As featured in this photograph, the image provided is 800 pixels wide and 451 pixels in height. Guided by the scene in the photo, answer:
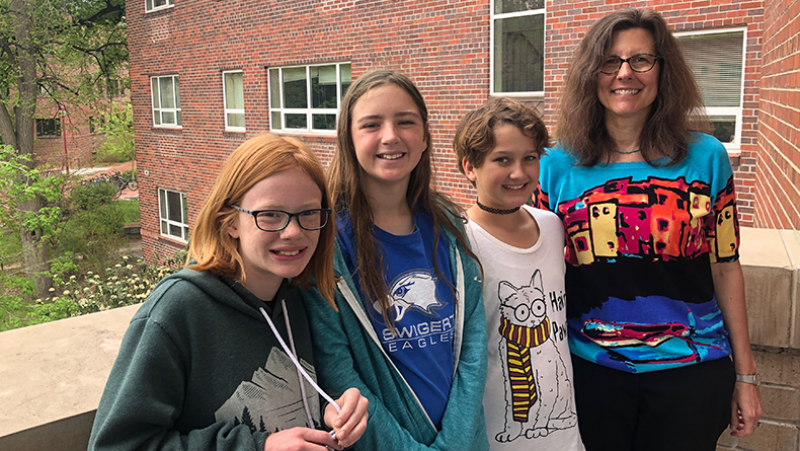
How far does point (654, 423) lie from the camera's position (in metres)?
1.91

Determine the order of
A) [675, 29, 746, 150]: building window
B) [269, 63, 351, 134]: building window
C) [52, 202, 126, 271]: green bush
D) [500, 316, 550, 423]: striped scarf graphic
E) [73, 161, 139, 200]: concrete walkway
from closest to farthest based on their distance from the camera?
[500, 316, 550, 423]: striped scarf graphic → [675, 29, 746, 150]: building window → [269, 63, 351, 134]: building window → [52, 202, 126, 271]: green bush → [73, 161, 139, 200]: concrete walkway

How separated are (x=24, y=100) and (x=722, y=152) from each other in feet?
70.0

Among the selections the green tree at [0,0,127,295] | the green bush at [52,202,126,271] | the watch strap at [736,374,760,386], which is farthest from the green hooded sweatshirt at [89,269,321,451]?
the green bush at [52,202,126,271]

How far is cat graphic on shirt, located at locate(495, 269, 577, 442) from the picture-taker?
1.85 m

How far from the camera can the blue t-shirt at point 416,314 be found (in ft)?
5.40

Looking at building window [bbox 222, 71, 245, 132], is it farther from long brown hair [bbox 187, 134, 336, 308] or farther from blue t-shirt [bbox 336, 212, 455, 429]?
long brown hair [bbox 187, 134, 336, 308]

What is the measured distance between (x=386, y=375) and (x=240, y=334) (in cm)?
43

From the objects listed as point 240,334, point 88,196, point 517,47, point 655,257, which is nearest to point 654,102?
point 655,257

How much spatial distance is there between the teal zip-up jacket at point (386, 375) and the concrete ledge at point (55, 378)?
580 mm

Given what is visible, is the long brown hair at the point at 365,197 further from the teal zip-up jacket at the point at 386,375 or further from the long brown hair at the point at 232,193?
the long brown hair at the point at 232,193

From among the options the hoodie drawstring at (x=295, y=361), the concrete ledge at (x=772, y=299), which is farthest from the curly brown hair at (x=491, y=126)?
the concrete ledge at (x=772, y=299)

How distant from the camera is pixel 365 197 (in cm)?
176

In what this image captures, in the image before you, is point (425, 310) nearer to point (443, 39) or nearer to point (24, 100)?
point (443, 39)

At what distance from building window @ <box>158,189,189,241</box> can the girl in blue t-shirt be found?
1574cm
